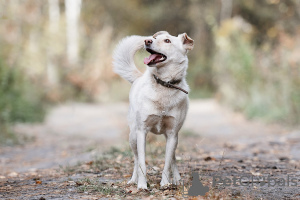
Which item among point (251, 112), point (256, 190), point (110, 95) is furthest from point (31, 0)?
point (256, 190)

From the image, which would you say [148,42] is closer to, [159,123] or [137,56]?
[159,123]

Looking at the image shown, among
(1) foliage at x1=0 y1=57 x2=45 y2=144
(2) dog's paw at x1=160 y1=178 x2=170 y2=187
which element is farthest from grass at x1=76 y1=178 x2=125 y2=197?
(1) foliage at x1=0 y1=57 x2=45 y2=144

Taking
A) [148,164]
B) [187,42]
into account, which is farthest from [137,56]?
[187,42]

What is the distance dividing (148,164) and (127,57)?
1.49 meters

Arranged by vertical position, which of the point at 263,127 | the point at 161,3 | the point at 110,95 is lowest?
the point at 263,127

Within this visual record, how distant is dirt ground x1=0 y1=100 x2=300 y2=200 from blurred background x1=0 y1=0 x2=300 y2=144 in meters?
1.12

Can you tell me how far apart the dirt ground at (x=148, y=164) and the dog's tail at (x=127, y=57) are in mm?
1111

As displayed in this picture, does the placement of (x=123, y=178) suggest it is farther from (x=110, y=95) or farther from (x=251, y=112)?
(x=110, y=95)

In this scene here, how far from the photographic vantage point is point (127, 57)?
448cm

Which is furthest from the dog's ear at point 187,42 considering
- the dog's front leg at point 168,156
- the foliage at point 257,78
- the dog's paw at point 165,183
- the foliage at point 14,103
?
the foliage at point 257,78

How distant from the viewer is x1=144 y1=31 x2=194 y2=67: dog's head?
148 inches

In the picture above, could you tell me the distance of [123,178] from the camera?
4484 millimetres

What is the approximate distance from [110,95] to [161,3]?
13699 mm

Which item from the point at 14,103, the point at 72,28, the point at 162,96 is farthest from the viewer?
the point at 72,28
